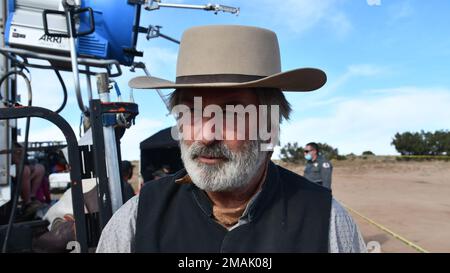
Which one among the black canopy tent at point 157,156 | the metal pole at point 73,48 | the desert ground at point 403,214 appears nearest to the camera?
the metal pole at point 73,48

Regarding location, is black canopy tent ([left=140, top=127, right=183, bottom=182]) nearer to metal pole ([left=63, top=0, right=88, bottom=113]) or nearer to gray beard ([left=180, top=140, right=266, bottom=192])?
metal pole ([left=63, top=0, right=88, bottom=113])

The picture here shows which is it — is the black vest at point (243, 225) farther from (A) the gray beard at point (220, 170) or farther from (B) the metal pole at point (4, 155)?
(B) the metal pole at point (4, 155)

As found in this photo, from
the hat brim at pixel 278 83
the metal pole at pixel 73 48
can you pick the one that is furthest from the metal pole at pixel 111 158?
the hat brim at pixel 278 83

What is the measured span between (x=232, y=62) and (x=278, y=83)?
0.67 feet

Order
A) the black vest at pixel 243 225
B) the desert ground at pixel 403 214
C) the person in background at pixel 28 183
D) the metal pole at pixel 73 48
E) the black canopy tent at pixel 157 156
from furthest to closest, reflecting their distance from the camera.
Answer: the black canopy tent at pixel 157 156, the desert ground at pixel 403 214, the person in background at pixel 28 183, the metal pole at pixel 73 48, the black vest at pixel 243 225

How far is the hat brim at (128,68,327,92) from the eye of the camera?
169cm

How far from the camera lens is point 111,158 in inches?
110

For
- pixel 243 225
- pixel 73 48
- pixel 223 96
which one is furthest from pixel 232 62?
pixel 73 48

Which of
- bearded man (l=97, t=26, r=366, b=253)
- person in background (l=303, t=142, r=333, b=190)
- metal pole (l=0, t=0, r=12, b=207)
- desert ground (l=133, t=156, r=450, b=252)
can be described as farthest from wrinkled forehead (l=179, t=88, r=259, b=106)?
person in background (l=303, t=142, r=333, b=190)

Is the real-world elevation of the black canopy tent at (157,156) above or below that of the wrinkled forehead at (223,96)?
below

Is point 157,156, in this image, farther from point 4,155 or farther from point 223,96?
point 223,96

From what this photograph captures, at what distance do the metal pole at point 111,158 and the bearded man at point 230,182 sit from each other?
3.26 ft

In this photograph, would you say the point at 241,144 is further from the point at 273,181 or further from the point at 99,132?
the point at 99,132

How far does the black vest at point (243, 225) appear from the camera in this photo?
5.40ft
